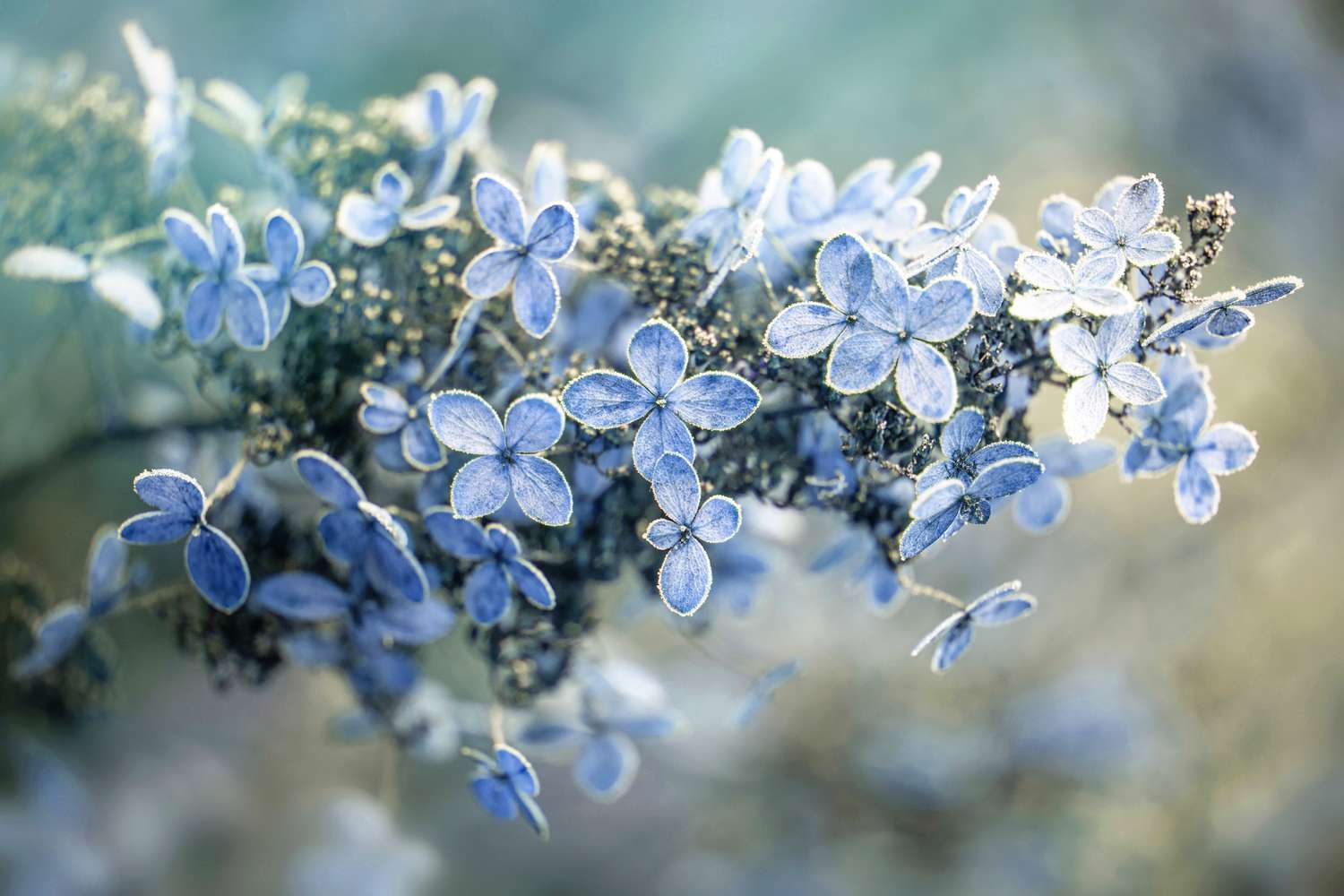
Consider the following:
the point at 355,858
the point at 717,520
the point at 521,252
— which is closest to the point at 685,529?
the point at 717,520

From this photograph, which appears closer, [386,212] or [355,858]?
[386,212]

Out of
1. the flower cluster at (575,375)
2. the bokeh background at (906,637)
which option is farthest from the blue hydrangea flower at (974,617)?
the bokeh background at (906,637)

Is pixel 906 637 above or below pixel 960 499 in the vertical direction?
above

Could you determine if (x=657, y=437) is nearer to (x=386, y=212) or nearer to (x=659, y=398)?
(x=659, y=398)

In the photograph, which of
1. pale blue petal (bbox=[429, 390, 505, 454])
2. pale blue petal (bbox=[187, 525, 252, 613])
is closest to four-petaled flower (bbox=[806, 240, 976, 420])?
pale blue petal (bbox=[429, 390, 505, 454])

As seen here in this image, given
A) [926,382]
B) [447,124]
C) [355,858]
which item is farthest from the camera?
[355,858]

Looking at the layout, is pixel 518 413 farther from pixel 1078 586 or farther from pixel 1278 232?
pixel 1278 232
